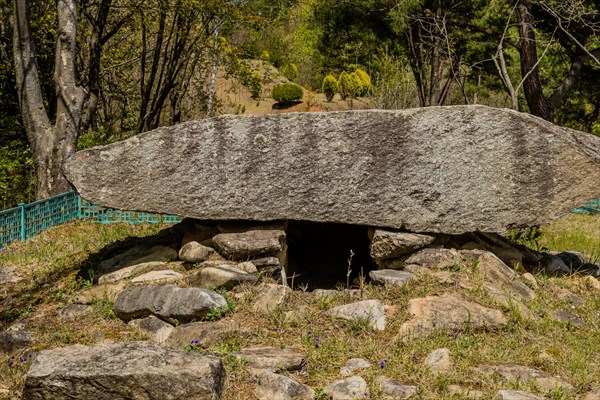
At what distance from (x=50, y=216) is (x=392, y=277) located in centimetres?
571

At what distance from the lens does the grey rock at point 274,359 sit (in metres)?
4.47

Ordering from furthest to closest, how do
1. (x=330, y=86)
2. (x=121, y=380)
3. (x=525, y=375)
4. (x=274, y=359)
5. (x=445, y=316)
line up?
(x=330, y=86)
(x=445, y=316)
(x=274, y=359)
(x=525, y=375)
(x=121, y=380)

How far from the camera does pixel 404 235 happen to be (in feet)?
20.4

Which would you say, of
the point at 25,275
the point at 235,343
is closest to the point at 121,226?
the point at 25,275

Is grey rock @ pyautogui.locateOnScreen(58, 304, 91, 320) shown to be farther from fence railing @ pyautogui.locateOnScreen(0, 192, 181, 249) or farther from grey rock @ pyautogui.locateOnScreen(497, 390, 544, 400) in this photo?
grey rock @ pyautogui.locateOnScreen(497, 390, 544, 400)

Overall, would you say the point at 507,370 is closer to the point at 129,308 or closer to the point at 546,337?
the point at 546,337

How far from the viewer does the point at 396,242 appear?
20.3ft

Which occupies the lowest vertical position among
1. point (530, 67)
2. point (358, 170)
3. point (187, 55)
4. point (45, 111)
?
point (45, 111)

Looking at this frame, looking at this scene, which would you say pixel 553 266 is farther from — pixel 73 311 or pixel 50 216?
pixel 50 216

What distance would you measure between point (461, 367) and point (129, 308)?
9.27ft

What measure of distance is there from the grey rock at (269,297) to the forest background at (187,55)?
511cm

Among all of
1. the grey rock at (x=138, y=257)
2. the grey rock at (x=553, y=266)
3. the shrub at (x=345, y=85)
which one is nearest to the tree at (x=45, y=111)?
the grey rock at (x=138, y=257)

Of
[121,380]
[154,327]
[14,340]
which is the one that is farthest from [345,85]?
[121,380]

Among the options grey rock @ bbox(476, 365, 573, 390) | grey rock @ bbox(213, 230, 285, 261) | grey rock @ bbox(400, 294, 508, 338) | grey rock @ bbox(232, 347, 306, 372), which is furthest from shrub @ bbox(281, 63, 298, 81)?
grey rock @ bbox(476, 365, 573, 390)
